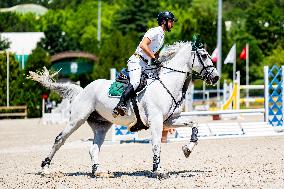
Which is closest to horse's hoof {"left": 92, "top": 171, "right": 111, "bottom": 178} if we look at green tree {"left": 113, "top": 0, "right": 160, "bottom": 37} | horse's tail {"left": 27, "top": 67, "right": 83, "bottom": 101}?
horse's tail {"left": 27, "top": 67, "right": 83, "bottom": 101}

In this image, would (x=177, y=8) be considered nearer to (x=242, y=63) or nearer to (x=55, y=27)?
(x=55, y=27)

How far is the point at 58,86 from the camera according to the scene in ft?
42.1

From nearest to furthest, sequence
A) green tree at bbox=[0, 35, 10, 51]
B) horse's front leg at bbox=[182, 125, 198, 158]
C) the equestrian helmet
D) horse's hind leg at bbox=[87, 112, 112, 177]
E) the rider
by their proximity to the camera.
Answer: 1. horse's front leg at bbox=[182, 125, 198, 158]
2. the rider
3. the equestrian helmet
4. horse's hind leg at bbox=[87, 112, 112, 177]
5. green tree at bbox=[0, 35, 10, 51]

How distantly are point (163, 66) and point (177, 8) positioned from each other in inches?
3445

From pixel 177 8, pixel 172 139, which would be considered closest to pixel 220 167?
pixel 172 139

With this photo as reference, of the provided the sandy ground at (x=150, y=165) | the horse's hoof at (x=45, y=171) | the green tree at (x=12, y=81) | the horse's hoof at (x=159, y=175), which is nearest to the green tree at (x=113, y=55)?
the green tree at (x=12, y=81)

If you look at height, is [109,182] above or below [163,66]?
below

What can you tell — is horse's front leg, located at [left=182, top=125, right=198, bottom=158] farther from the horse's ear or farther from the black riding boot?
the horse's ear

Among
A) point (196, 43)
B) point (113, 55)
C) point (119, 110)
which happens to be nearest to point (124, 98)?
point (119, 110)

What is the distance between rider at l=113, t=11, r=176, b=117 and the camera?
11328 mm

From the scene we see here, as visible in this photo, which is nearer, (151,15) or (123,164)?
(123,164)

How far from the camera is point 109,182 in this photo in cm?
1081

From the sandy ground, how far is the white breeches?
1521 mm

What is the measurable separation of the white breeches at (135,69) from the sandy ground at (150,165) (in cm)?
152
